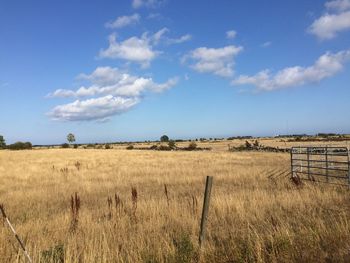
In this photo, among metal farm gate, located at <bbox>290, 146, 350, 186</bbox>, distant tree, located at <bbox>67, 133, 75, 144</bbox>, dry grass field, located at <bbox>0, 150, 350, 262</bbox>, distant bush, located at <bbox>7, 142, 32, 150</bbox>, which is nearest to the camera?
dry grass field, located at <bbox>0, 150, 350, 262</bbox>

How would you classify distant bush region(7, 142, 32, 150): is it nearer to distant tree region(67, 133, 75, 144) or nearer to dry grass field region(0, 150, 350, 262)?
distant tree region(67, 133, 75, 144)

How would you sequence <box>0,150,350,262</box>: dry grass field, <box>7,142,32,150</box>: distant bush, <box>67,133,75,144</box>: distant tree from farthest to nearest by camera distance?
<box>67,133,75,144</box>: distant tree < <box>7,142,32,150</box>: distant bush < <box>0,150,350,262</box>: dry grass field

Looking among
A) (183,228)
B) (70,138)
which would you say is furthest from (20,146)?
(183,228)

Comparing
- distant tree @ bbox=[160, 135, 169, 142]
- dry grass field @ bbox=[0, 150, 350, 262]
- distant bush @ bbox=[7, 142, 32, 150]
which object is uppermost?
distant tree @ bbox=[160, 135, 169, 142]

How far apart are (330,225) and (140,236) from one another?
384 cm

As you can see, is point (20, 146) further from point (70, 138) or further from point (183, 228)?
point (183, 228)

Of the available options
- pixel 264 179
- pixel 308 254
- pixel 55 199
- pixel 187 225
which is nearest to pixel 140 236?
pixel 187 225

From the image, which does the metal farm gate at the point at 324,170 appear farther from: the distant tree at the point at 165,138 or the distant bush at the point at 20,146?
the distant tree at the point at 165,138

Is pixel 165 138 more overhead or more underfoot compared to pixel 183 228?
more overhead

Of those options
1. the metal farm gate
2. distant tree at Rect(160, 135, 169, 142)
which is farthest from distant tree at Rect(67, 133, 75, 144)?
the metal farm gate

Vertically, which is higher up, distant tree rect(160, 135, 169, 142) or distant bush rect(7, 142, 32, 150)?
distant tree rect(160, 135, 169, 142)

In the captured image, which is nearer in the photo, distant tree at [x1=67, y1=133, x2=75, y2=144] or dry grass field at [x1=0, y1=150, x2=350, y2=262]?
dry grass field at [x1=0, y1=150, x2=350, y2=262]

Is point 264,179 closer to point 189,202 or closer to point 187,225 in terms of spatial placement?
point 189,202

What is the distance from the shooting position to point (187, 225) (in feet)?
31.8
